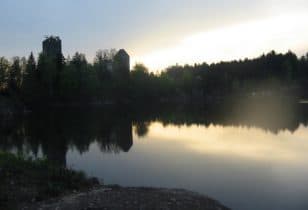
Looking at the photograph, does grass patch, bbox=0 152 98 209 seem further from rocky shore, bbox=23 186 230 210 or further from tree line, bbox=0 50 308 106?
tree line, bbox=0 50 308 106

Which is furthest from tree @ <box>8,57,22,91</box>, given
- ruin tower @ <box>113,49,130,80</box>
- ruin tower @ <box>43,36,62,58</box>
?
ruin tower @ <box>113,49,130,80</box>

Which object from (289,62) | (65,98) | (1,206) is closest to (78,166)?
(1,206)

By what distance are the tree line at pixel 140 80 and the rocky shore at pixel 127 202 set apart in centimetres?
7919

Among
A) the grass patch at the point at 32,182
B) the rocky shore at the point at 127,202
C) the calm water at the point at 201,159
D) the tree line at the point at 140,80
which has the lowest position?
the calm water at the point at 201,159

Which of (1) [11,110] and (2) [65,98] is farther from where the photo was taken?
(2) [65,98]

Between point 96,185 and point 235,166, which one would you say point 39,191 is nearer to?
point 96,185

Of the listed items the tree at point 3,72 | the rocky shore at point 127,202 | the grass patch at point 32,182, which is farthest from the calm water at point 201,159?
the tree at point 3,72

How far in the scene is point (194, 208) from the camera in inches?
457

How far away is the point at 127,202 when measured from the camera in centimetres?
1162

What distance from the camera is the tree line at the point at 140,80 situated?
307 ft

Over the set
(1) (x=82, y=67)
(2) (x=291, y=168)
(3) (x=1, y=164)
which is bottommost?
(2) (x=291, y=168)

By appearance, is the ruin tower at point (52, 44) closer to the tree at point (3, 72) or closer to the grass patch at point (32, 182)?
the tree at point (3, 72)

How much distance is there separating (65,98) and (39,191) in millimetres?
89076

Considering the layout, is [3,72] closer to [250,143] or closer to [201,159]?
[250,143]
